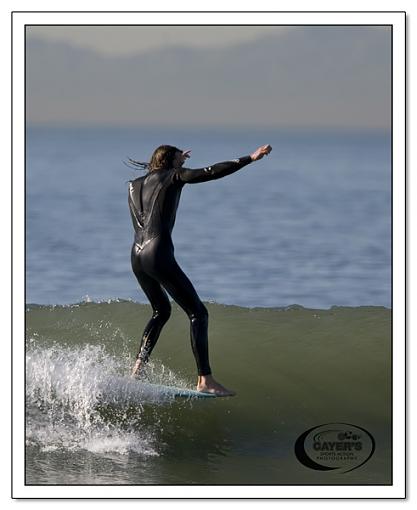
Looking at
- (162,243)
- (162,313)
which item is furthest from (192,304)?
(162,243)

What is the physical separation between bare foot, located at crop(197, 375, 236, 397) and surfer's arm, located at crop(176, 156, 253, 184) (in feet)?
6.02

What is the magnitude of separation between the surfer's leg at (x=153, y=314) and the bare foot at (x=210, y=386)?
0.58m

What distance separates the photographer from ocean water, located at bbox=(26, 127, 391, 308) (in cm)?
2142

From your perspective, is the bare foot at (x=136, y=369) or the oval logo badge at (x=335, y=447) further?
the bare foot at (x=136, y=369)

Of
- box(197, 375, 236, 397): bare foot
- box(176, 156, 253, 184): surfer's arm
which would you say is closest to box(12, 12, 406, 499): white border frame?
box(197, 375, 236, 397): bare foot

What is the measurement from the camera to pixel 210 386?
12086mm

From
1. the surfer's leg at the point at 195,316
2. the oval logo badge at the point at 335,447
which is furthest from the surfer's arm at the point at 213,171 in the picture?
the oval logo badge at the point at 335,447

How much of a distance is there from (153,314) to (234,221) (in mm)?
27098

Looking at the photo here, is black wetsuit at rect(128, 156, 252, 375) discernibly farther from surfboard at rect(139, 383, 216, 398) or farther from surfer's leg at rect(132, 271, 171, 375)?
surfboard at rect(139, 383, 216, 398)

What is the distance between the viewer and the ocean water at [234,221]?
70.3ft

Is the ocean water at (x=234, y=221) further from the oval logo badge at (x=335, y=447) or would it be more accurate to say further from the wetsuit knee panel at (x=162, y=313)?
the oval logo badge at (x=335, y=447)
